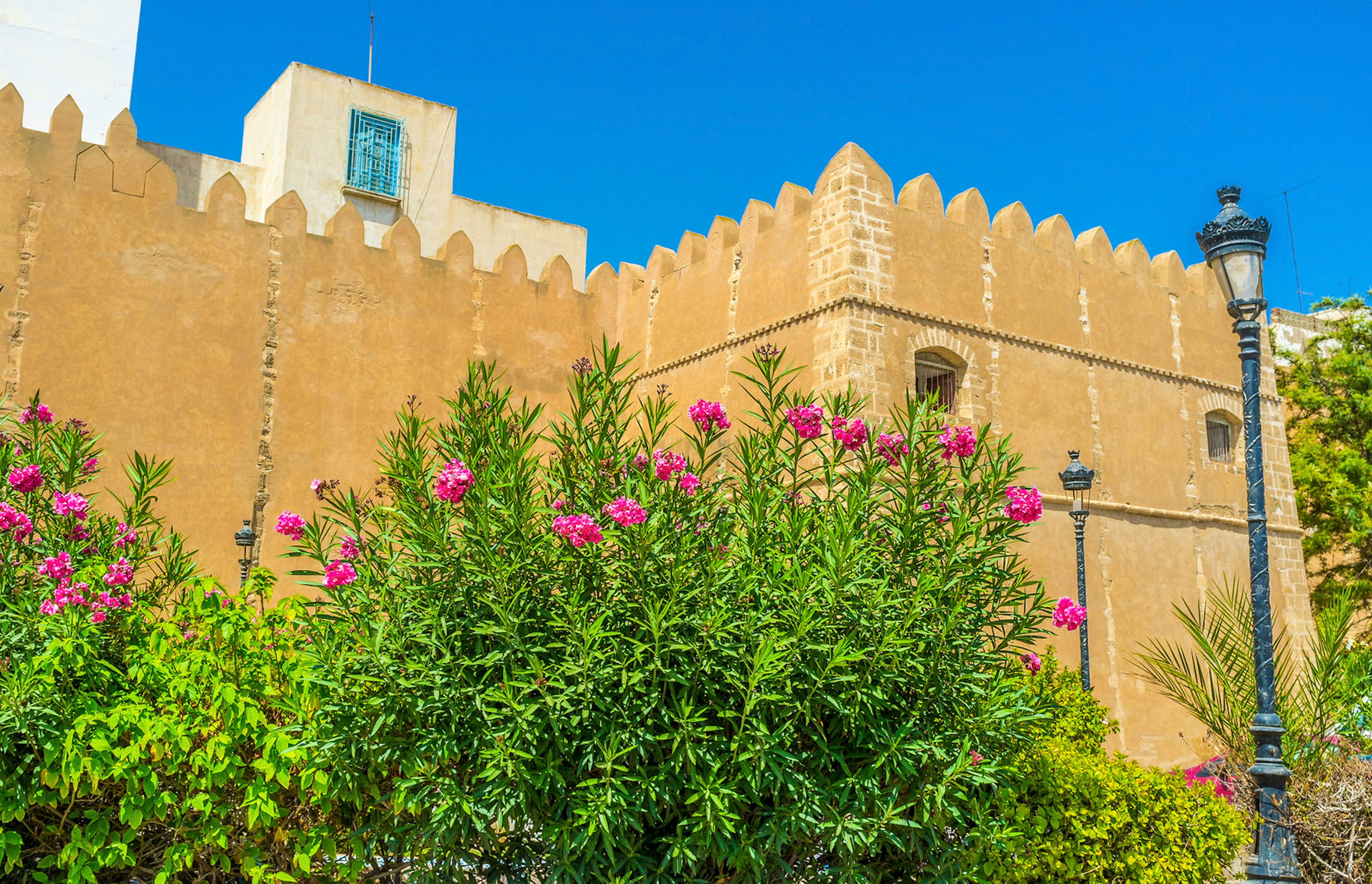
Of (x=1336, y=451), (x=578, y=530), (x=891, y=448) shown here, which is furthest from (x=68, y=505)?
(x=1336, y=451)

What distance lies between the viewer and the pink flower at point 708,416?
4.57m

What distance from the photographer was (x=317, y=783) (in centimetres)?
424

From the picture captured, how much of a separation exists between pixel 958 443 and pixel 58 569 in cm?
381

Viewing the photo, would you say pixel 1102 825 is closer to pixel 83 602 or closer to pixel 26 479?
pixel 83 602

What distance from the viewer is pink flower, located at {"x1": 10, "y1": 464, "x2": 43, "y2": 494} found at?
484cm

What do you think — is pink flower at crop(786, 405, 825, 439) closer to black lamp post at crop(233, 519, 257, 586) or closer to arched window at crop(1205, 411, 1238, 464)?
black lamp post at crop(233, 519, 257, 586)

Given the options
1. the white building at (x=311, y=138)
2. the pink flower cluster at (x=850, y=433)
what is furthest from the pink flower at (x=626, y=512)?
the white building at (x=311, y=138)

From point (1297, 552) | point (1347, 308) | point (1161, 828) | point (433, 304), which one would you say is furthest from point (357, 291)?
point (1347, 308)

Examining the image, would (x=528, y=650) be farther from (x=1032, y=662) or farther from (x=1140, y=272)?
(x=1140, y=272)

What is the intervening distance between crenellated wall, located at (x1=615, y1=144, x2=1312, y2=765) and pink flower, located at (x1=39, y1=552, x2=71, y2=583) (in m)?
8.18

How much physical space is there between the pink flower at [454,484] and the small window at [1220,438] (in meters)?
13.6

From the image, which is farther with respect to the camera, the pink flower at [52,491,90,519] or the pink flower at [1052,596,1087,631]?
the pink flower at [52,491,90,519]

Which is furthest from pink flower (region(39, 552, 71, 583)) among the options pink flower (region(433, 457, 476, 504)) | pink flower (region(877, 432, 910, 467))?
pink flower (region(877, 432, 910, 467))

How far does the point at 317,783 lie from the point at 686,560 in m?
1.69
